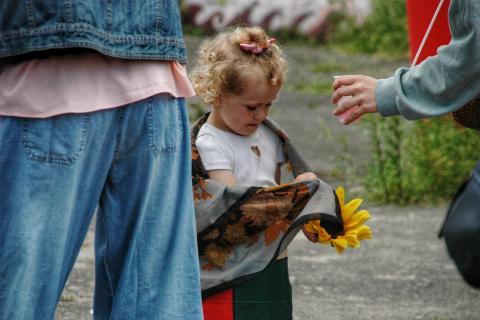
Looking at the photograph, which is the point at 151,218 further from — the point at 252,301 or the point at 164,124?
the point at 252,301

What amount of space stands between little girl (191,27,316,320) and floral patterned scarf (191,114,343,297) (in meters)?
0.05

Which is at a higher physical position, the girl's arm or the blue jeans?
the girl's arm

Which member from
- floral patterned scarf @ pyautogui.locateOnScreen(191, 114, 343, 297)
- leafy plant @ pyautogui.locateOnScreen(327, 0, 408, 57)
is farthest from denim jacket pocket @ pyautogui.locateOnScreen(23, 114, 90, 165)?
leafy plant @ pyautogui.locateOnScreen(327, 0, 408, 57)

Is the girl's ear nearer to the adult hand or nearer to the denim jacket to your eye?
the adult hand

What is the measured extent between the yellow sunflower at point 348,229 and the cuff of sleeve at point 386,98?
0.46m

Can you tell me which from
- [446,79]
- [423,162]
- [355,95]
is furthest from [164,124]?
[423,162]

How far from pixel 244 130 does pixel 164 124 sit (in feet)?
2.52

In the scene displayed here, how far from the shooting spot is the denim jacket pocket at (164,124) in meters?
2.92

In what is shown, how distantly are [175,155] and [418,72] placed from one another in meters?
0.70

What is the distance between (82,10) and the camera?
9.04ft

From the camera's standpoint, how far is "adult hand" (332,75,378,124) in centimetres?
324

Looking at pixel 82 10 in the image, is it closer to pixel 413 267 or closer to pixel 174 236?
pixel 174 236

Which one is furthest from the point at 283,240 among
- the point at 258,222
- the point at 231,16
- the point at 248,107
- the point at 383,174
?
the point at 231,16

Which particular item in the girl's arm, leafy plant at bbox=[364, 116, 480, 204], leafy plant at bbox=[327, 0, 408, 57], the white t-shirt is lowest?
the girl's arm
